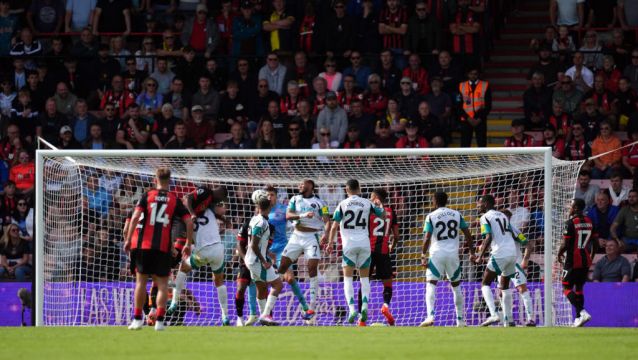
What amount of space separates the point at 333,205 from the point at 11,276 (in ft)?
18.1

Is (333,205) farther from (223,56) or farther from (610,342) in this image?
(610,342)

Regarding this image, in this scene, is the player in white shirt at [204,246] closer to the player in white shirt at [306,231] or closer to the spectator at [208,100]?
the player in white shirt at [306,231]

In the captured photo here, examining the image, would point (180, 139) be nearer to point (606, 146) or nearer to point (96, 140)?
point (96, 140)

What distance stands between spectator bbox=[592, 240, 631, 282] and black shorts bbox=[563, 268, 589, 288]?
2.23 metres

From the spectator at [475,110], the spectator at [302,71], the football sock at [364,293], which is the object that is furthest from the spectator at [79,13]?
the football sock at [364,293]

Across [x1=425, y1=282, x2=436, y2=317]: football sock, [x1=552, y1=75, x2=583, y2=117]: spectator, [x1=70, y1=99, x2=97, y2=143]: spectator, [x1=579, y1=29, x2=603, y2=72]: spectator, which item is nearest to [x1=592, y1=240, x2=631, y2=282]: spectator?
[x1=552, y1=75, x2=583, y2=117]: spectator

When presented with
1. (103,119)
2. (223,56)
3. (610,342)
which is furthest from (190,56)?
(610,342)

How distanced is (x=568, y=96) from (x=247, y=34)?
6.42 meters

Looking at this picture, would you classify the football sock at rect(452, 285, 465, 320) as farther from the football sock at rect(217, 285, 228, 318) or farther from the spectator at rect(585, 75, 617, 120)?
the spectator at rect(585, 75, 617, 120)

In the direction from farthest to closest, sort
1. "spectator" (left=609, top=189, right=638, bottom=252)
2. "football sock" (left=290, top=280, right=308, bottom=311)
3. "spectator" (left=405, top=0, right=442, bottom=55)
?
"spectator" (left=405, top=0, right=442, bottom=55) → "spectator" (left=609, top=189, right=638, bottom=252) → "football sock" (left=290, top=280, right=308, bottom=311)

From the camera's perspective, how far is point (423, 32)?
24.1m

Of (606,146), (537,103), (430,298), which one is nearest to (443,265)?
(430,298)

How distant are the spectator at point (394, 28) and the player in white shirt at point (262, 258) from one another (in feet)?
23.9

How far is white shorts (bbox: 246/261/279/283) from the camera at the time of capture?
1759cm
